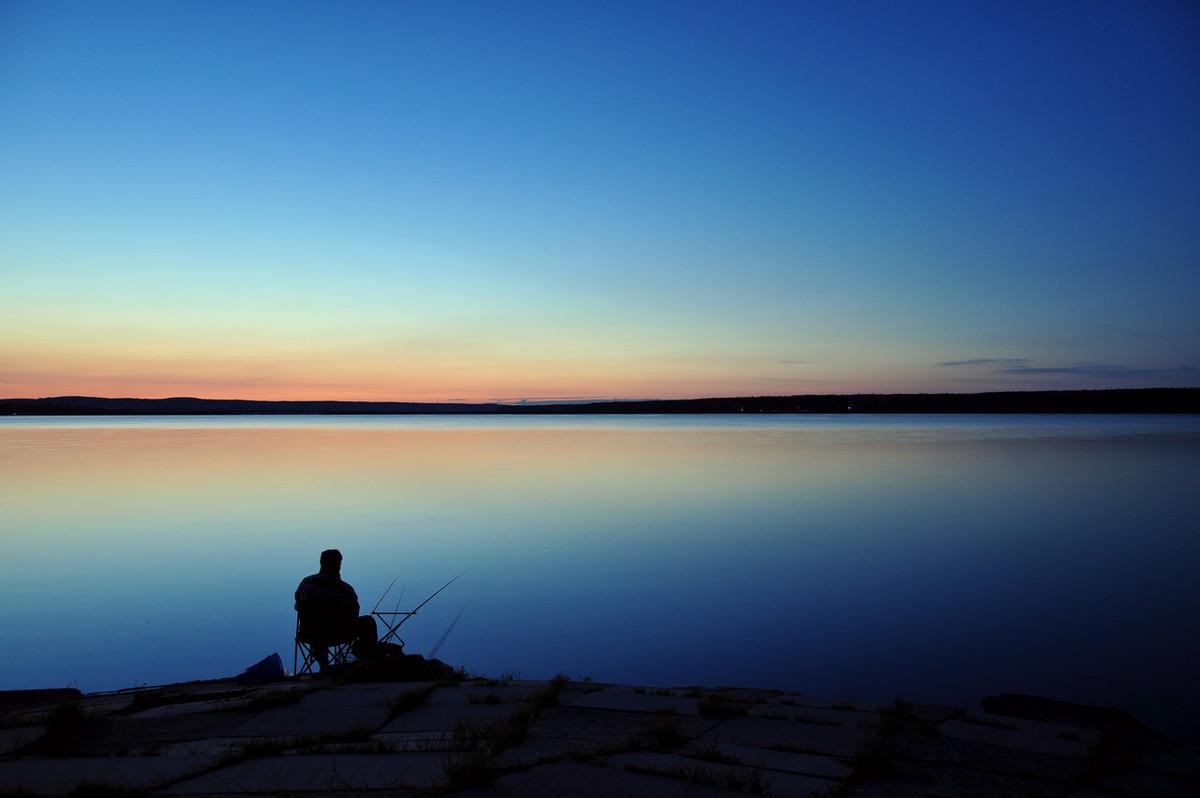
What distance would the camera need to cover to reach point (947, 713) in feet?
20.1

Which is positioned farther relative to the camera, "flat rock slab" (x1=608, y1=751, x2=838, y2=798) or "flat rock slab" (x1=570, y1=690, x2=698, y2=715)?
"flat rock slab" (x1=570, y1=690, x2=698, y2=715)

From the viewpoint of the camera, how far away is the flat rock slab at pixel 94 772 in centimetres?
436

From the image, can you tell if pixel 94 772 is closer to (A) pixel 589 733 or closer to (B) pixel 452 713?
(B) pixel 452 713

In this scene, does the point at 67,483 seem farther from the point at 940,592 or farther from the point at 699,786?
the point at 699,786

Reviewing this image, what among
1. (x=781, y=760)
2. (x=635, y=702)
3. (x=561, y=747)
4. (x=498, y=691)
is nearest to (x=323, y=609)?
(x=498, y=691)

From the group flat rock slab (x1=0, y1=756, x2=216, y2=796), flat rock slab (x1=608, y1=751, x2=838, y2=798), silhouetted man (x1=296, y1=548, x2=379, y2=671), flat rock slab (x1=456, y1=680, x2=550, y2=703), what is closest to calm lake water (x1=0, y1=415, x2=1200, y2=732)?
silhouetted man (x1=296, y1=548, x2=379, y2=671)

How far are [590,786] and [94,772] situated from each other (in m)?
2.87

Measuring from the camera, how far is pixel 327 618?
8.47 meters

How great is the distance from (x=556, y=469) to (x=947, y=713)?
2854cm

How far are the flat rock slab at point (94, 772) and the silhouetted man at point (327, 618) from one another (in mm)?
3459

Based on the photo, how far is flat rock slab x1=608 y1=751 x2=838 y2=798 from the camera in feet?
14.2

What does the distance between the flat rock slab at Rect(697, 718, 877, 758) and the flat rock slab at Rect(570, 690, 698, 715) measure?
19.6 inches

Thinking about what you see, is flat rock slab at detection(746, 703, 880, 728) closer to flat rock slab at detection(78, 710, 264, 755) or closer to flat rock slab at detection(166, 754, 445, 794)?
flat rock slab at detection(166, 754, 445, 794)

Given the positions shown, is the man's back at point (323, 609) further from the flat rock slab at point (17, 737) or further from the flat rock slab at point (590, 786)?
the flat rock slab at point (590, 786)
